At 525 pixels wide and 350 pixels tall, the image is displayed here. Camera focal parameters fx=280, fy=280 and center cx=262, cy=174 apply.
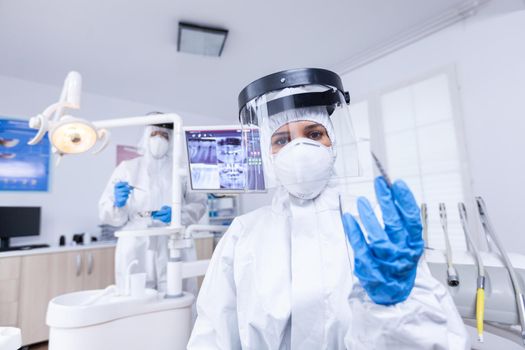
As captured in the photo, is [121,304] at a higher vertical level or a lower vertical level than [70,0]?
lower

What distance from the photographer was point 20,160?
2660mm

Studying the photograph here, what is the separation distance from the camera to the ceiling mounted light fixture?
1990mm

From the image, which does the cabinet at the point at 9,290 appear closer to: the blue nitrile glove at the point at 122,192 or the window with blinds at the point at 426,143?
the blue nitrile glove at the point at 122,192

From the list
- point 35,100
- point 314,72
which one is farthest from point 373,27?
point 35,100

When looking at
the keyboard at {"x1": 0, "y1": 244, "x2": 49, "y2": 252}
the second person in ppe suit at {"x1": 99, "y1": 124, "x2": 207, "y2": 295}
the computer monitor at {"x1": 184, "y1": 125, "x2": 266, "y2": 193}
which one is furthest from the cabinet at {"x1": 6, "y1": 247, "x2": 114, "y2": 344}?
the computer monitor at {"x1": 184, "y1": 125, "x2": 266, "y2": 193}

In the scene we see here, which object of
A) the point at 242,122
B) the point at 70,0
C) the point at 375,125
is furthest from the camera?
the point at 375,125

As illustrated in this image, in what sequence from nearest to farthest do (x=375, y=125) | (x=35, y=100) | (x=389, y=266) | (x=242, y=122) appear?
(x=389, y=266)
(x=242, y=122)
(x=375, y=125)
(x=35, y=100)

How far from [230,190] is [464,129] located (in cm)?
177

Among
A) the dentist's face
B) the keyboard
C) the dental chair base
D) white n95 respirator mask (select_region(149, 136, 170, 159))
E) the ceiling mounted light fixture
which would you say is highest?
the ceiling mounted light fixture

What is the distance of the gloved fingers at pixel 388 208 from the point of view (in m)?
0.57

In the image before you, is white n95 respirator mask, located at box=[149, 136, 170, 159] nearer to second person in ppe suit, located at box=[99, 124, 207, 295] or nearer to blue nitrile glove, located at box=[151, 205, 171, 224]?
second person in ppe suit, located at box=[99, 124, 207, 295]

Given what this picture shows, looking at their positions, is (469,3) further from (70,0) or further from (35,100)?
(35,100)

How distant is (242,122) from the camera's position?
93 cm

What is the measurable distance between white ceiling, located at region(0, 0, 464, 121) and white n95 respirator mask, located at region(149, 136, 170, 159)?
44 centimetres
